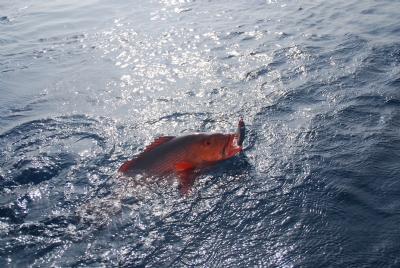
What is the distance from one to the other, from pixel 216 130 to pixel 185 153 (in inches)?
53.0

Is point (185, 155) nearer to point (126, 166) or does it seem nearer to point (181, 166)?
point (181, 166)

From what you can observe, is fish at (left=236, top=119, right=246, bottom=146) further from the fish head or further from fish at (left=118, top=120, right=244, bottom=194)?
the fish head

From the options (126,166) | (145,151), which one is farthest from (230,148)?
(126,166)

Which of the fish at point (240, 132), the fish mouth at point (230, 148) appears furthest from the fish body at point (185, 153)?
the fish at point (240, 132)

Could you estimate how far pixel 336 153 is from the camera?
5629mm

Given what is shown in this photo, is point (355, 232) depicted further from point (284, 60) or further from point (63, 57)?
point (63, 57)

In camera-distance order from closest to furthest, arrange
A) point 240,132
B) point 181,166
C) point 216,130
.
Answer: point 181,166 → point 240,132 → point 216,130

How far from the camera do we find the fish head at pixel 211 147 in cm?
545

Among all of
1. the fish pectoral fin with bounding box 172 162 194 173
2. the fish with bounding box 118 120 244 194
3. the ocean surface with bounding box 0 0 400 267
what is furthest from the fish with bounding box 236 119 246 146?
the fish pectoral fin with bounding box 172 162 194 173

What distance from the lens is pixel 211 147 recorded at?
17.9 feet

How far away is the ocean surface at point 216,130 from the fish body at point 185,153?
246mm

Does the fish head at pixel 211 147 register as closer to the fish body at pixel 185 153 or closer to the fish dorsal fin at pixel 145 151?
the fish body at pixel 185 153

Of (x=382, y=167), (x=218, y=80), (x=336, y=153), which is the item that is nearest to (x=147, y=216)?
(x=336, y=153)

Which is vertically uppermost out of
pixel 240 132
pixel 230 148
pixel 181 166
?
pixel 240 132
